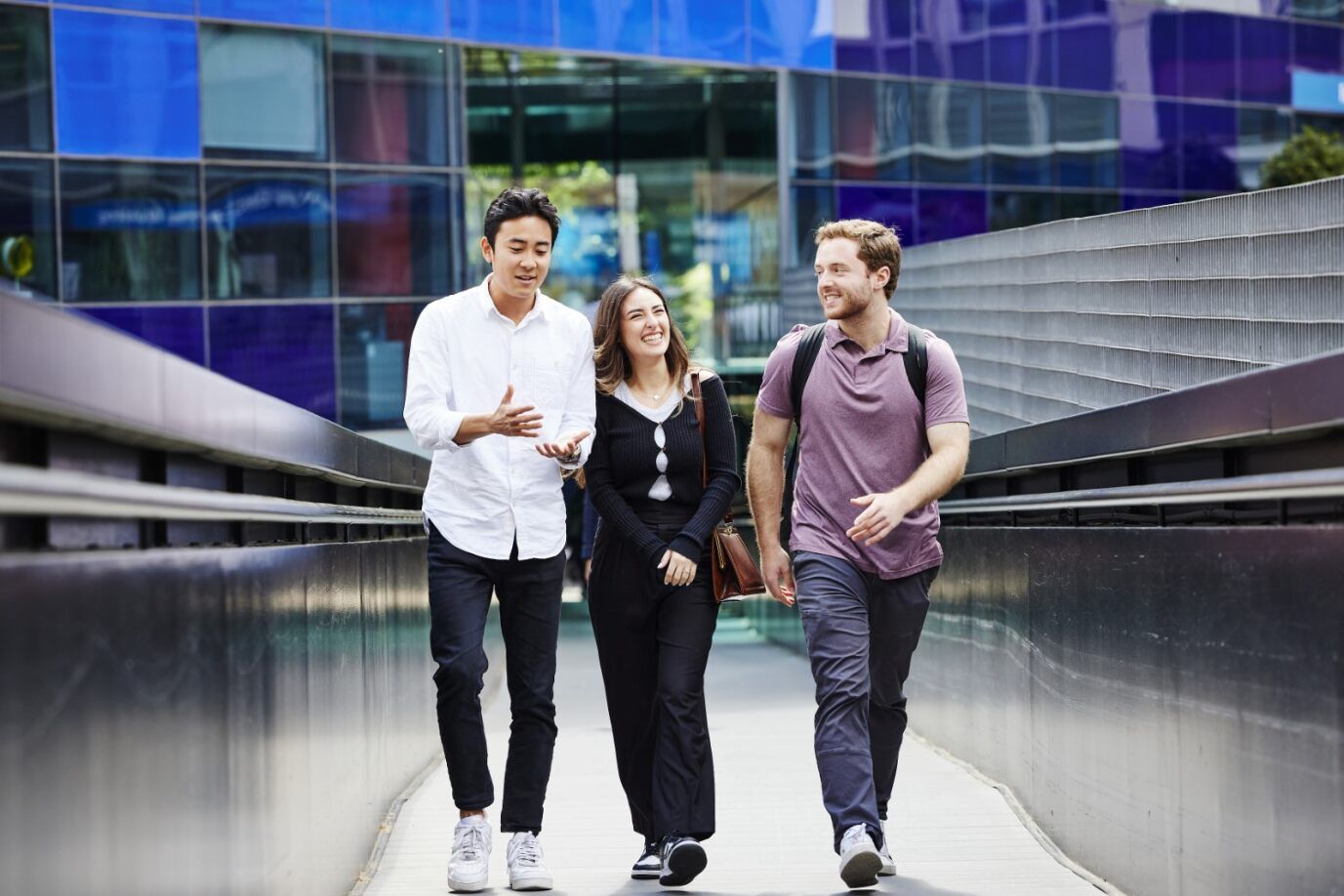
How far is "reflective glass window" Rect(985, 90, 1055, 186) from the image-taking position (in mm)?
29469

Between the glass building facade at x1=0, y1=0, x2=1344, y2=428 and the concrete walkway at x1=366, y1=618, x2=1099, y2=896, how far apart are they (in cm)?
1315

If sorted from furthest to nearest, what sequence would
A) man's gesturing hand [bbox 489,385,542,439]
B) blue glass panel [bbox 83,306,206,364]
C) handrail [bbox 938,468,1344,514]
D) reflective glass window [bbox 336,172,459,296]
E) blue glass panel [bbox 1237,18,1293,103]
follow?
blue glass panel [bbox 1237,18,1293,103], reflective glass window [bbox 336,172,459,296], blue glass panel [bbox 83,306,206,364], man's gesturing hand [bbox 489,385,542,439], handrail [bbox 938,468,1344,514]

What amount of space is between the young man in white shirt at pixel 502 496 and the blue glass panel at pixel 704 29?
2130 cm

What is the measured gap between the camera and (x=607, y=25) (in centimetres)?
2586

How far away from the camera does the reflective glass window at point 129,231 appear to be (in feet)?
74.7

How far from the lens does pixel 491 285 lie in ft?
18.8

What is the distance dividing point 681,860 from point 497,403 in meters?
1.50

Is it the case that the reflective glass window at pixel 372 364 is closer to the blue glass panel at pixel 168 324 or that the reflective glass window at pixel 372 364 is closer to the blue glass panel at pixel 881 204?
the blue glass panel at pixel 168 324

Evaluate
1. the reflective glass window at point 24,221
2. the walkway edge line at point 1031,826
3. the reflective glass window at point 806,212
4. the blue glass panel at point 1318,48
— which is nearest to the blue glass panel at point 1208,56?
the blue glass panel at point 1318,48

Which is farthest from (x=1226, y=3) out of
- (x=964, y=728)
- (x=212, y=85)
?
(x=964, y=728)

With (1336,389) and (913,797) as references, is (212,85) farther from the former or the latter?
(1336,389)

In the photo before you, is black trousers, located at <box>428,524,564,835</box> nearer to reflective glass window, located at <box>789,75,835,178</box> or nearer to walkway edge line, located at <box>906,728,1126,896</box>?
walkway edge line, located at <box>906,728,1126,896</box>

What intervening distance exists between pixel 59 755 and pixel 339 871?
297 cm

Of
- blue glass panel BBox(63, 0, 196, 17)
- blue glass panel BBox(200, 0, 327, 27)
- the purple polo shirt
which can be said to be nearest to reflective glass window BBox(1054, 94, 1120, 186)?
blue glass panel BBox(200, 0, 327, 27)
